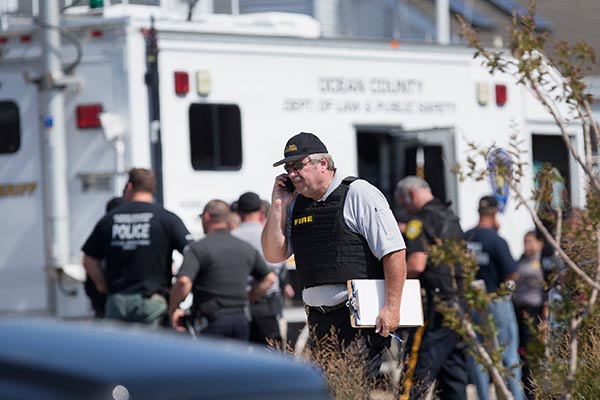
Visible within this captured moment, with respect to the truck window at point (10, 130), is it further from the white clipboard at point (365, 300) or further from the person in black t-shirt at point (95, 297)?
the white clipboard at point (365, 300)

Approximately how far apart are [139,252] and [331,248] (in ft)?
8.89

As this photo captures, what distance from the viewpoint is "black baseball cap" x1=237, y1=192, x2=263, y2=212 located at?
870 cm

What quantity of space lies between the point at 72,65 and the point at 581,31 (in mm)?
14794

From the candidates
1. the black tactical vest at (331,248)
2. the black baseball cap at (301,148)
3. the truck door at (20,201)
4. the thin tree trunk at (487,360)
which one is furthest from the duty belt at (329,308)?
the truck door at (20,201)

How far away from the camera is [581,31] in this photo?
22.9m

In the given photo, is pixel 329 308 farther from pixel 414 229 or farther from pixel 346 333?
pixel 414 229

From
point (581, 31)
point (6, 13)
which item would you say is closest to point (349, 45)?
point (6, 13)

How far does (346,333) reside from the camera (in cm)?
567

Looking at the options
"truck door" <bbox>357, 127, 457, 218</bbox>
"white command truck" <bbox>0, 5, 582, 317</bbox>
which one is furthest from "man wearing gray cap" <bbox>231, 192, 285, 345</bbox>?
"truck door" <bbox>357, 127, 457, 218</bbox>

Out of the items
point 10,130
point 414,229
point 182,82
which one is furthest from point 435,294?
point 10,130

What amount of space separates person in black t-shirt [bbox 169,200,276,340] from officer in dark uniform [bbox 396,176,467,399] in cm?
106

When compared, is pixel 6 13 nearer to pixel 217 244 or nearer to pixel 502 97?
pixel 217 244

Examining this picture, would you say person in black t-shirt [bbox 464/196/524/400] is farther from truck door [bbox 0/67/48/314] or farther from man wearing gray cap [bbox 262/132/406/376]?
man wearing gray cap [bbox 262/132/406/376]

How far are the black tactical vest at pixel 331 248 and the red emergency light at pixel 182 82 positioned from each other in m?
4.10
